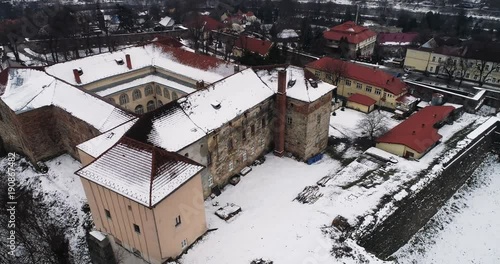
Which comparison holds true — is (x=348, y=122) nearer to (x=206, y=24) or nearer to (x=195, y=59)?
(x=195, y=59)

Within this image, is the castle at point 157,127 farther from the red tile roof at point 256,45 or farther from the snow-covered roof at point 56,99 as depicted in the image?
the red tile roof at point 256,45

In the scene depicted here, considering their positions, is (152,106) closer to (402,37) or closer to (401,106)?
(401,106)

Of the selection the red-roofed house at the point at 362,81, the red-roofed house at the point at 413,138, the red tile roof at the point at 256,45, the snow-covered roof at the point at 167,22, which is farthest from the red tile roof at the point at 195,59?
the snow-covered roof at the point at 167,22

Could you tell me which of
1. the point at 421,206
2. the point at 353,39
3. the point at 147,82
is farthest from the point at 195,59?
the point at 353,39

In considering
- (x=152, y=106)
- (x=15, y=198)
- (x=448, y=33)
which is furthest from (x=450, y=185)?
(x=448, y=33)

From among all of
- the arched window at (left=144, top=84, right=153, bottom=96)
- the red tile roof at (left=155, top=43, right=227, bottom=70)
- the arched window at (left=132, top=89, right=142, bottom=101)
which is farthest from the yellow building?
the arched window at (left=144, top=84, right=153, bottom=96)

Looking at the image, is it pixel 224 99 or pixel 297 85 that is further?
pixel 297 85
